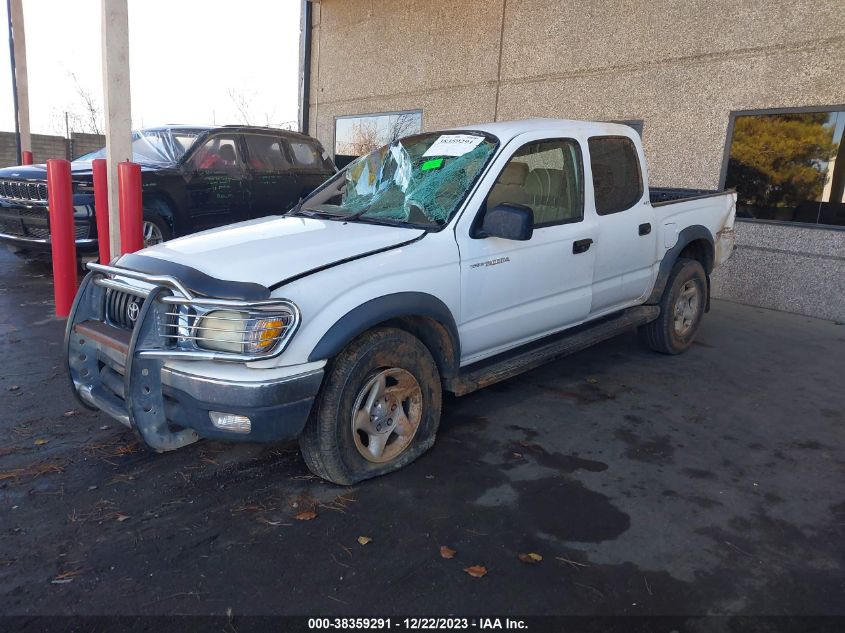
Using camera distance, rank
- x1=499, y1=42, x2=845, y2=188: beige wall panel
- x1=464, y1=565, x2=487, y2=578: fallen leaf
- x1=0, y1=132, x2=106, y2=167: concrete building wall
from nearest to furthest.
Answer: x1=464, y1=565, x2=487, y2=578: fallen leaf
x1=499, y1=42, x2=845, y2=188: beige wall panel
x1=0, y1=132, x2=106, y2=167: concrete building wall

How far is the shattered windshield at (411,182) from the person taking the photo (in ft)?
13.1

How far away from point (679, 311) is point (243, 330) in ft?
14.4

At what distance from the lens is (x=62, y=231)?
21.2 feet

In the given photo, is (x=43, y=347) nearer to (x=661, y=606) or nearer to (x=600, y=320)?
(x=600, y=320)

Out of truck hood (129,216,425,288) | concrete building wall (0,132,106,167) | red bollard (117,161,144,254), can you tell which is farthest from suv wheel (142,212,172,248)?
concrete building wall (0,132,106,167)

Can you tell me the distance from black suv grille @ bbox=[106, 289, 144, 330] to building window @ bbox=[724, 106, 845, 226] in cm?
732

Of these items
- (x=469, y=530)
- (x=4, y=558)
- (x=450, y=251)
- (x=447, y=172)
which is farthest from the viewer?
(x=447, y=172)

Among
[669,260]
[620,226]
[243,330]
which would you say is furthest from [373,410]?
[669,260]

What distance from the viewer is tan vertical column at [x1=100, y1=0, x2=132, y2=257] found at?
19.2 ft

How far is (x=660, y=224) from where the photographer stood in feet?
18.0

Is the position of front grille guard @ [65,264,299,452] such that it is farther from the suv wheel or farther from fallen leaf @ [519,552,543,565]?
the suv wheel

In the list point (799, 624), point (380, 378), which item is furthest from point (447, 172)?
point (799, 624)

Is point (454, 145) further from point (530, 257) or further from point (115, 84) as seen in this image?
point (115, 84)

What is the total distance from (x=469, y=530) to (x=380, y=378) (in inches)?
34.6
